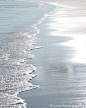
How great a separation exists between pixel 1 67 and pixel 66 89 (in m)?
2.74

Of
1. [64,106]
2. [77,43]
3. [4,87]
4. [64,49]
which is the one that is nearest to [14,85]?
[4,87]

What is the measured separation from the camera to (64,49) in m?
11.3

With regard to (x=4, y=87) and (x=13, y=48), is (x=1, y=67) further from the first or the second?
(x=13, y=48)

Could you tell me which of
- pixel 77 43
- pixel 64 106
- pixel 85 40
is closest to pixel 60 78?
pixel 64 106

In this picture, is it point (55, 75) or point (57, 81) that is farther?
point (55, 75)

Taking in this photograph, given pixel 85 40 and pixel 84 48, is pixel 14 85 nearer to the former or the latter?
pixel 84 48

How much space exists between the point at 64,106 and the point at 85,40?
319 inches

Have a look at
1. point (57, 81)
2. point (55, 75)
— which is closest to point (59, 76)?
point (55, 75)

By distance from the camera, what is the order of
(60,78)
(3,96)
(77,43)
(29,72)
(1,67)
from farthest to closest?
1. (77,43)
2. (1,67)
3. (29,72)
4. (60,78)
5. (3,96)

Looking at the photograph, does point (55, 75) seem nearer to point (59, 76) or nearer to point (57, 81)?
point (59, 76)

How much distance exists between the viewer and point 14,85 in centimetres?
688

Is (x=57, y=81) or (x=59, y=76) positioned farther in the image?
(x=59, y=76)

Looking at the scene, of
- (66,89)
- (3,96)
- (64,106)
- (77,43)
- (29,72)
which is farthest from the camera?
(77,43)

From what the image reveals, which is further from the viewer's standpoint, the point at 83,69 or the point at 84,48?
the point at 84,48
